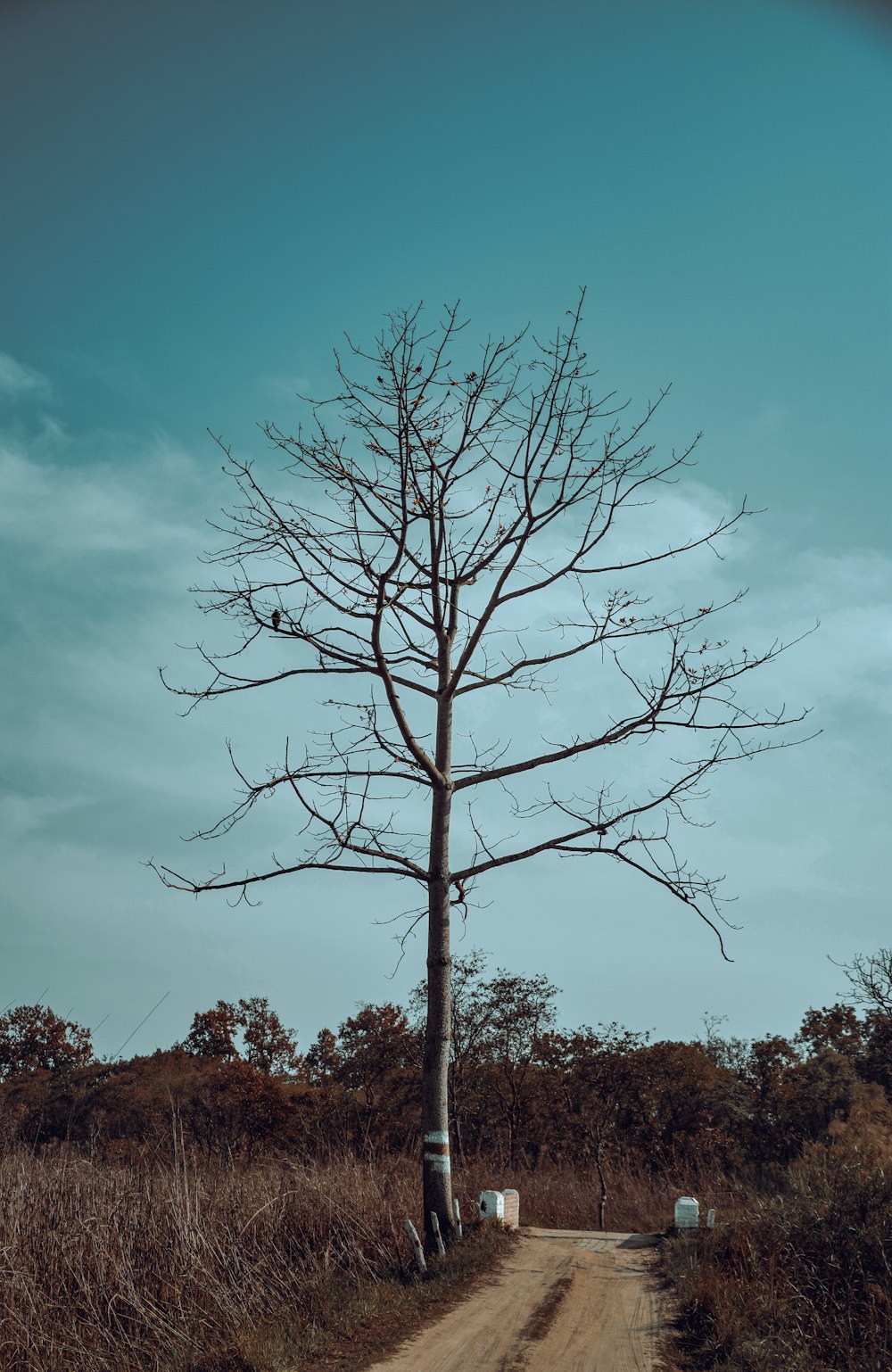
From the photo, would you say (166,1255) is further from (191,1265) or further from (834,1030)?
(834,1030)

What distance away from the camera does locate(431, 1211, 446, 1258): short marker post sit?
30.9 ft

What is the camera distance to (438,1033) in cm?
1007

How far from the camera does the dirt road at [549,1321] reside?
265 inches

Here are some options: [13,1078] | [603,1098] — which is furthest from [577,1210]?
[13,1078]

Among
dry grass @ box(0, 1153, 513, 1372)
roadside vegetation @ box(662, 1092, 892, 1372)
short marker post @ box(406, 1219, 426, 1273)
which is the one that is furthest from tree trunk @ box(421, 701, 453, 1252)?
roadside vegetation @ box(662, 1092, 892, 1372)

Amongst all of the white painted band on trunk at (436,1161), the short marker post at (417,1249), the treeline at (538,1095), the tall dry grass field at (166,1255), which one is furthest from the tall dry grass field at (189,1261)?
the treeline at (538,1095)

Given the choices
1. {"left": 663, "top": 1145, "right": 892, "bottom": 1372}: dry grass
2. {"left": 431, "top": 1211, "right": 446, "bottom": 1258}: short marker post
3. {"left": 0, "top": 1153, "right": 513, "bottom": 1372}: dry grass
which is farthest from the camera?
{"left": 431, "top": 1211, "right": 446, "bottom": 1258}: short marker post

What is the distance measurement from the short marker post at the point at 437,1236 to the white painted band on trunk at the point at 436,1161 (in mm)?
432

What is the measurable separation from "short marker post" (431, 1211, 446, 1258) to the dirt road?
0.61 metres

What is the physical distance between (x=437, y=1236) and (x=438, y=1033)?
6.49ft

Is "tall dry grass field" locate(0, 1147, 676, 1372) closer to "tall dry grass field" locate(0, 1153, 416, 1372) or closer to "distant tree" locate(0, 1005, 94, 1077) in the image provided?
"tall dry grass field" locate(0, 1153, 416, 1372)

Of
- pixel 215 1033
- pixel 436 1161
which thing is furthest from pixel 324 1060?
pixel 436 1161

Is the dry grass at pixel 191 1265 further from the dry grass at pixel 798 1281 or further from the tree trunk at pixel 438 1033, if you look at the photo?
the dry grass at pixel 798 1281

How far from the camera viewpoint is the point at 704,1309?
8.17 m
